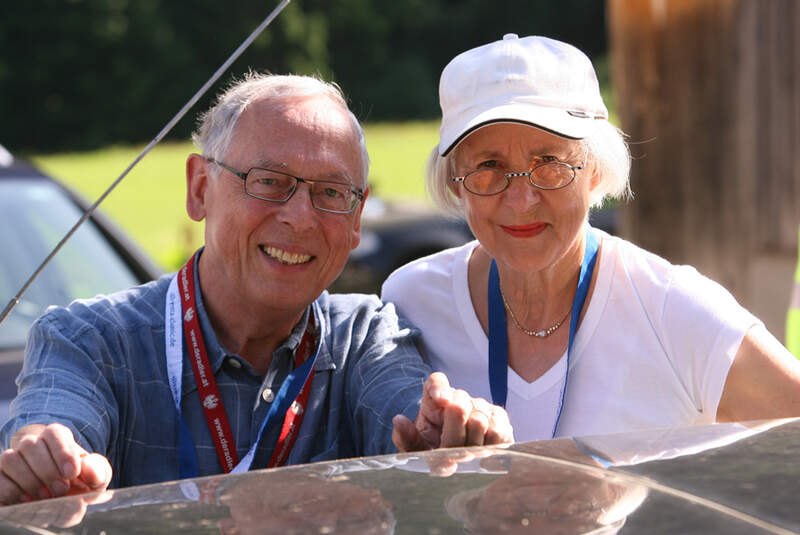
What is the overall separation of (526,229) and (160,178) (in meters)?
23.1

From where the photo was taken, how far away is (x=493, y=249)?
2.61m

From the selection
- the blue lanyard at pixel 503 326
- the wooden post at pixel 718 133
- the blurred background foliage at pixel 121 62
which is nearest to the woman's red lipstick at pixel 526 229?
the blue lanyard at pixel 503 326

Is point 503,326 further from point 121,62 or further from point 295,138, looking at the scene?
point 121,62

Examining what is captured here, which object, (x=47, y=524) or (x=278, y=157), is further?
(x=278, y=157)

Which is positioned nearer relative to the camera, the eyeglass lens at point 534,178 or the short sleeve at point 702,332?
the short sleeve at point 702,332

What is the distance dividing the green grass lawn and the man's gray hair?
32.4 ft

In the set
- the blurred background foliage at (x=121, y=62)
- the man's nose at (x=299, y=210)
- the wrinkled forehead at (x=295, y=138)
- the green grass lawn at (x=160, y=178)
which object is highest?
the blurred background foliage at (x=121, y=62)

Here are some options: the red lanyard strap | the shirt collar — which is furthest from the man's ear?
the red lanyard strap

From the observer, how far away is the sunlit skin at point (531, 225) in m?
2.50

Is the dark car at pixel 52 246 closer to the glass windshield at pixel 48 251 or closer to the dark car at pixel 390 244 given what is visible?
the glass windshield at pixel 48 251

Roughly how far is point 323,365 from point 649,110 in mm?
4632

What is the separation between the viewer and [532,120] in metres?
2.43

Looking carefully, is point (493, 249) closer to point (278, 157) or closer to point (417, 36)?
point (278, 157)

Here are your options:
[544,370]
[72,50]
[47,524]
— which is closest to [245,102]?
[544,370]
